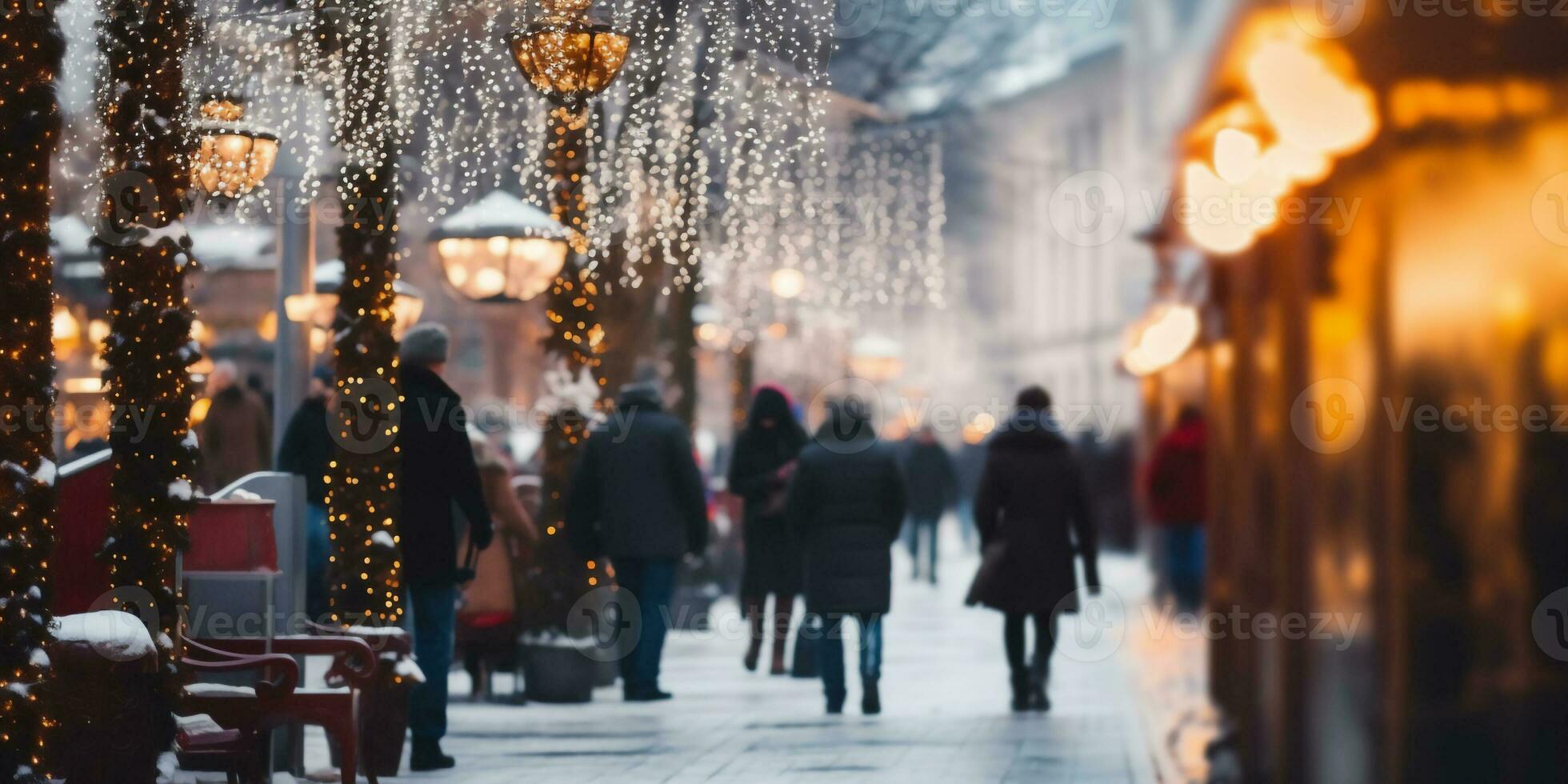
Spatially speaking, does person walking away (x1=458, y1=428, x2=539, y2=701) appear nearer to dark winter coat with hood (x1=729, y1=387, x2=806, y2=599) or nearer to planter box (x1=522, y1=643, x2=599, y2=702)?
planter box (x1=522, y1=643, x2=599, y2=702)

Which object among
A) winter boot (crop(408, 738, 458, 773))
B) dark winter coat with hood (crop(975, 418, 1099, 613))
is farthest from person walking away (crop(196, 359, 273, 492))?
winter boot (crop(408, 738, 458, 773))

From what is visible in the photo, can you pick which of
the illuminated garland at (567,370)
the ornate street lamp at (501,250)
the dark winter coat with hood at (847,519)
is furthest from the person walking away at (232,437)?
the dark winter coat with hood at (847,519)

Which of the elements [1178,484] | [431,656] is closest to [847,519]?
[431,656]

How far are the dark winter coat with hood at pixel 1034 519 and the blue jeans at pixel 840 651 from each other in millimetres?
773

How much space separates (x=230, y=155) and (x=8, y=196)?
146 inches

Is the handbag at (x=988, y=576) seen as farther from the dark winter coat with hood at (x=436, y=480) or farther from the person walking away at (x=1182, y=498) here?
the person walking away at (x=1182, y=498)

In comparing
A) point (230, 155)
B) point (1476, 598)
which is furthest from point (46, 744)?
point (1476, 598)

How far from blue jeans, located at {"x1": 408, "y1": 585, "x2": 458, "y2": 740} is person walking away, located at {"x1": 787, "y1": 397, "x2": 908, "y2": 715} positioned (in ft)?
10.4

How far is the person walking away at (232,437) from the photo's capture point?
1831 cm

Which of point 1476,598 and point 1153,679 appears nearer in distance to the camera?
point 1476,598

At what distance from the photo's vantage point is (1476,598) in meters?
9.15

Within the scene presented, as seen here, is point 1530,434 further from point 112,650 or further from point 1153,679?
point 1153,679

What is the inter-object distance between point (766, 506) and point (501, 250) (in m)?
2.71

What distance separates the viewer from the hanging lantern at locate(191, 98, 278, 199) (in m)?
11.5
